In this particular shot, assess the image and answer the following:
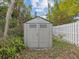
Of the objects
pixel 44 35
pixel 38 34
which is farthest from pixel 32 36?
pixel 44 35

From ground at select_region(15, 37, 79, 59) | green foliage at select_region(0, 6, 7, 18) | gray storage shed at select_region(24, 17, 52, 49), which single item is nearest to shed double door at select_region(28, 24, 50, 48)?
gray storage shed at select_region(24, 17, 52, 49)

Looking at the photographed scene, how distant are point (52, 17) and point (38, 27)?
2726 cm

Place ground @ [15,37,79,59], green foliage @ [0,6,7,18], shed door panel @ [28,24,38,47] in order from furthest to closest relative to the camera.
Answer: green foliage @ [0,6,7,18], shed door panel @ [28,24,38,47], ground @ [15,37,79,59]

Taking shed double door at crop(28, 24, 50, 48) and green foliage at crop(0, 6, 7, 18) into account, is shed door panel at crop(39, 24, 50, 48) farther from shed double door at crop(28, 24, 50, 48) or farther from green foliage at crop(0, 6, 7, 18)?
green foliage at crop(0, 6, 7, 18)

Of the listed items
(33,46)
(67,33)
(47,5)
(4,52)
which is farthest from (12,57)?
(47,5)

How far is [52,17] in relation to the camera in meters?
49.5

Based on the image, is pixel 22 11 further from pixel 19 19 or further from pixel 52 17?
pixel 52 17

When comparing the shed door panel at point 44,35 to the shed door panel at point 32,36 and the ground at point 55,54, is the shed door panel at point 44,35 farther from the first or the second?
the ground at point 55,54

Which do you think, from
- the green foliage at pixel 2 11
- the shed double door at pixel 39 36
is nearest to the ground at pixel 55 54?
the shed double door at pixel 39 36

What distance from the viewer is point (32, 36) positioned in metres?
22.3

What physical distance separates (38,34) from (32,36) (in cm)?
48

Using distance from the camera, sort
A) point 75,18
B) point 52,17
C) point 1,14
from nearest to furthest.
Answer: point 1,14
point 75,18
point 52,17

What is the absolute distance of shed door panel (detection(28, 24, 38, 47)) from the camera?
2217 centimetres

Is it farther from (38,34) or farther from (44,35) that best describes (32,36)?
(44,35)
